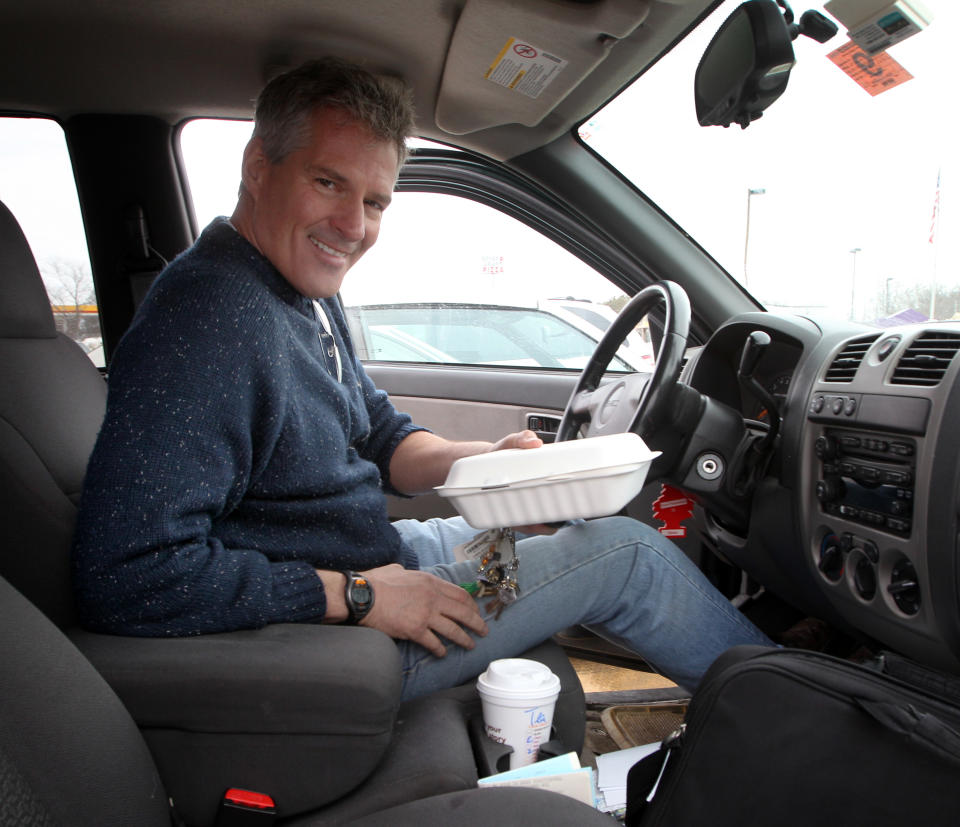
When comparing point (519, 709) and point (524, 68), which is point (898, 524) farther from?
point (524, 68)

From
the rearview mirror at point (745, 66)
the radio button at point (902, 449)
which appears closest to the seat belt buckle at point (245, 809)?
the radio button at point (902, 449)

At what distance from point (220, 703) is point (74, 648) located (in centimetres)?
17

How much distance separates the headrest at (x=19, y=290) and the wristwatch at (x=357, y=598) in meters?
0.72

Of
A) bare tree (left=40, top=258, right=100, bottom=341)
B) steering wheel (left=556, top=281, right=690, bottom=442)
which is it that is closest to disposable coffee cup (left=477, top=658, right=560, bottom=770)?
steering wheel (left=556, top=281, right=690, bottom=442)

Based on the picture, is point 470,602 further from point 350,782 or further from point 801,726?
point 801,726

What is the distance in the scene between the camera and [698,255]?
6.11 feet

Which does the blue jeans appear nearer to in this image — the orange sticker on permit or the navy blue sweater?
the navy blue sweater

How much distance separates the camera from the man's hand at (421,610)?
3.77 ft

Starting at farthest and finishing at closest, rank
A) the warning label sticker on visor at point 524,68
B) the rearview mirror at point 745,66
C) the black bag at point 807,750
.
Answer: the warning label sticker on visor at point 524,68
the rearview mirror at point 745,66
the black bag at point 807,750

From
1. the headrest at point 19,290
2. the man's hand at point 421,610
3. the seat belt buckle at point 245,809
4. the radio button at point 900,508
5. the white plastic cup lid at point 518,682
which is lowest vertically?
the seat belt buckle at point 245,809

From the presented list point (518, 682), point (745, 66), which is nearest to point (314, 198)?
point (745, 66)

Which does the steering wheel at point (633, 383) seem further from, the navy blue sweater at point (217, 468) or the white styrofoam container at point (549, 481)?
the navy blue sweater at point (217, 468)

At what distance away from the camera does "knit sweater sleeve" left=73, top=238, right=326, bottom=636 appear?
0.96m

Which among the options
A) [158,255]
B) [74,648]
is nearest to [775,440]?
[74,648]
